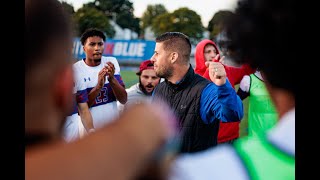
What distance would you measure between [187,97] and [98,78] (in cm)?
107

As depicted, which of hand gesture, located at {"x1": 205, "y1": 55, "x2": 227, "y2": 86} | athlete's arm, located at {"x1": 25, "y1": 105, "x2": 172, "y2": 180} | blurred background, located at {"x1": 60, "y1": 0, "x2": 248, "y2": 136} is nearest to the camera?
athlete's arm, located at {"x1": 25, "y1": 105, "x2": 172, "y2": 180}

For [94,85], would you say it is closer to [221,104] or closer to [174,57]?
[174,57]

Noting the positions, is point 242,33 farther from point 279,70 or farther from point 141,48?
point 141,48

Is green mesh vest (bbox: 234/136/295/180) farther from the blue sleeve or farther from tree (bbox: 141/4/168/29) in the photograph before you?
tree (bbox: 141/4/168/29)

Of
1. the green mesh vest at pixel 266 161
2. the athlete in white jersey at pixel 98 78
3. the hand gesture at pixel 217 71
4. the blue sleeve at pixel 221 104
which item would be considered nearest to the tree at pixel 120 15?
the athlete in white jersey at pixel 98 78

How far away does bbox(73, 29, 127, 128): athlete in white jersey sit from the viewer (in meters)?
3.74

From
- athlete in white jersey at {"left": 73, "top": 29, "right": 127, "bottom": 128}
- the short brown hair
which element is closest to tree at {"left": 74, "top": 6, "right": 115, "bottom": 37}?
athlete in white jersey at {"left": 73, "top": 29, "right": 127, "bottom": 128}

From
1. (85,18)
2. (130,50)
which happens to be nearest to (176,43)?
(85,18)

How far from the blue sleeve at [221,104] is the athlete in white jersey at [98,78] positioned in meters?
1.03

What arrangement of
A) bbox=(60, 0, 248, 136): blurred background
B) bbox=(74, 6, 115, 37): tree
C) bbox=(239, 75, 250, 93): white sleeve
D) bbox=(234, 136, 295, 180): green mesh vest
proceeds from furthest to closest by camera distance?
1. bbox=(60, 0, 248, 136): blurred background
2. bbox=(239, 75, 250, 93): white sleeve
3. bbox=(74, 6, 115, 37): tree
4. bbox=(234, 136, 295, 180): green mesh vest

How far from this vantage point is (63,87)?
1.82 ft

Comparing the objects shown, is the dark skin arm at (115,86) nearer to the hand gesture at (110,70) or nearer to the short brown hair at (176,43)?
the hand gesture at (110,70)

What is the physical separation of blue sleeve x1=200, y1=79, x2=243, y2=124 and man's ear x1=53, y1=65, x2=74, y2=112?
6.15 ft

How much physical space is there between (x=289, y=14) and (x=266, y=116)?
2.74m
